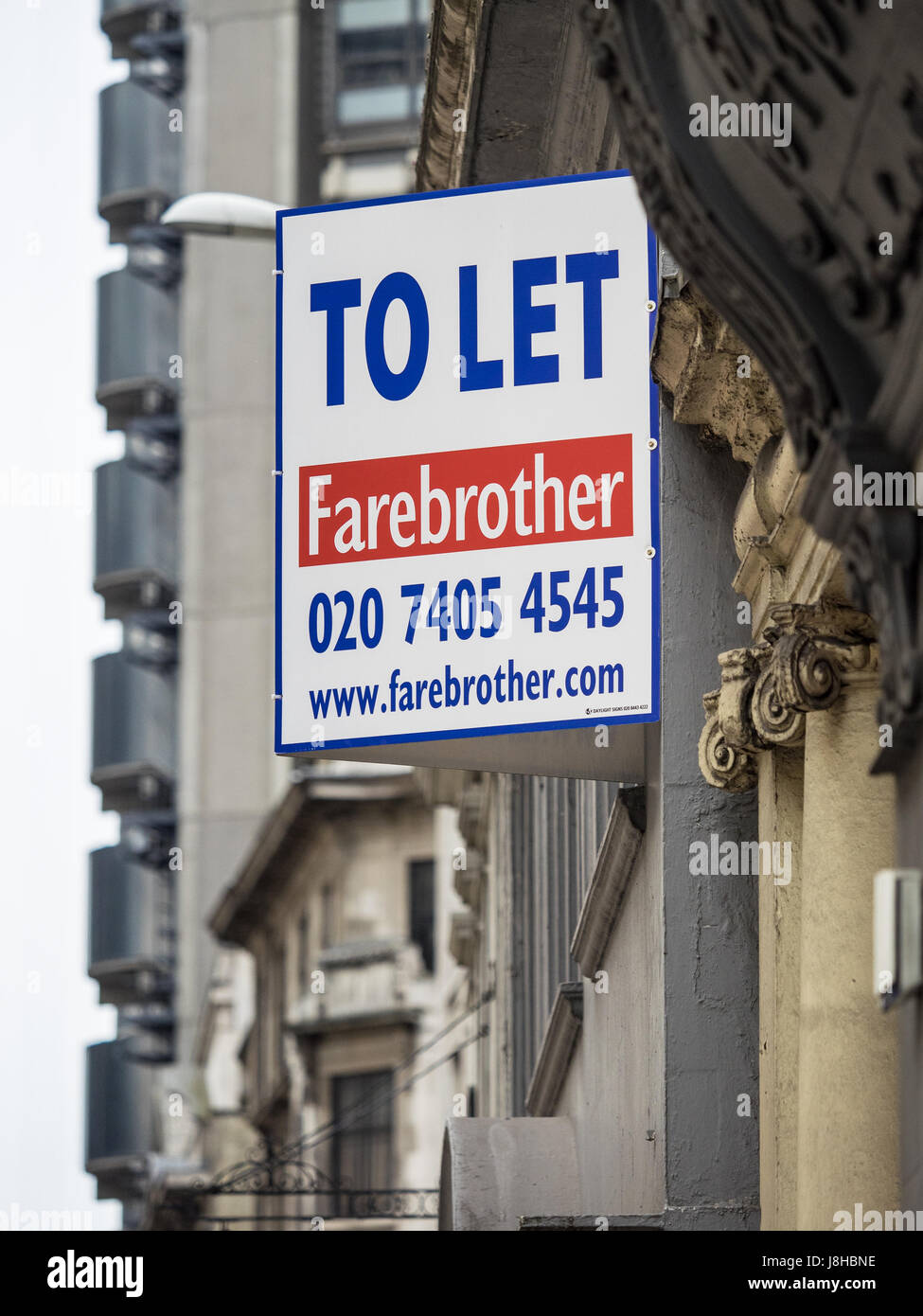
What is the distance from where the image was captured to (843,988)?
877 cm

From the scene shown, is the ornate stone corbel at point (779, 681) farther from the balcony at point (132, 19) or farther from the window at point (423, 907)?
→ the balcony at point (132, 19)

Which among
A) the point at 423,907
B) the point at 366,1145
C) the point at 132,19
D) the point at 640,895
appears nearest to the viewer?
the point at 640,895

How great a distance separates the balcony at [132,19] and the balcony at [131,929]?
21.9m

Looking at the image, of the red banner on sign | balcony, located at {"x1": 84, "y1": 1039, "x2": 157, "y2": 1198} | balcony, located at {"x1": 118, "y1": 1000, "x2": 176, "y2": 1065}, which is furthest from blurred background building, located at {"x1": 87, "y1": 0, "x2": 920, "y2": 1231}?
balcony, located at {"x1": 84, "y1": 1039, "x2": 157, "y2": 1198}

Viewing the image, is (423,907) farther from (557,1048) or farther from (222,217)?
(557,1048)

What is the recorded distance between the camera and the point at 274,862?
54.2m

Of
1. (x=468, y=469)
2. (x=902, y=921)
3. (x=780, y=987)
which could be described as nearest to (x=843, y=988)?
(x=780, y=987)

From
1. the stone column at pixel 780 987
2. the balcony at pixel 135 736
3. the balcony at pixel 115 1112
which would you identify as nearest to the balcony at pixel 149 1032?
the balcony at pixel 115 1112

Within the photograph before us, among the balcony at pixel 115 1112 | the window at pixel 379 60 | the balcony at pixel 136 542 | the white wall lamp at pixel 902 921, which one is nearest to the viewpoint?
the white wall lamp at pixel 902 921

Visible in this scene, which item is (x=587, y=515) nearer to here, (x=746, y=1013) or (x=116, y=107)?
(x=746, y=1013)

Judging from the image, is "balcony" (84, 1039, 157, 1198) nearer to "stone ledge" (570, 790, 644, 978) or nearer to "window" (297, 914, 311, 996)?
"window" (297, 914, 311, 996)

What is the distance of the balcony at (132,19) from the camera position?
72.4 metres

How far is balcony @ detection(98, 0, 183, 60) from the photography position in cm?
7244

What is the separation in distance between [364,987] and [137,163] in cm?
3281
